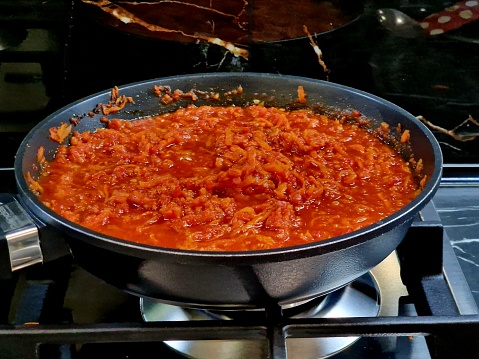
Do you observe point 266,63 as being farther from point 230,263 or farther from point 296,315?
point 230,263

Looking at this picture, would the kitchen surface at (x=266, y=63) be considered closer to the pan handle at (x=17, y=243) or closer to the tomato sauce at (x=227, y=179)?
the tomato sauce at (x=227, y=179)

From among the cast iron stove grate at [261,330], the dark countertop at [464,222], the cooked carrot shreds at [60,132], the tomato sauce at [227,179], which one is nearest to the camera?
the cast iron stove grate at [261,330]

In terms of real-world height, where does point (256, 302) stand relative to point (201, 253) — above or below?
below

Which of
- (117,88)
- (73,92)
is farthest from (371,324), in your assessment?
(73,92)

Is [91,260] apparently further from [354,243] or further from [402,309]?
[402,309]

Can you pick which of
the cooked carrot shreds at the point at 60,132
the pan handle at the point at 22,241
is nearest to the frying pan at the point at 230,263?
the pan handle at the point at 22,241

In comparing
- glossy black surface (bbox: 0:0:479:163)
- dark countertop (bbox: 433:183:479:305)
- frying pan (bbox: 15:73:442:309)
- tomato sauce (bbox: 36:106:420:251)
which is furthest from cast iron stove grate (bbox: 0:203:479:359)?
glossy black surface (bbox: 0:0:479:163)
